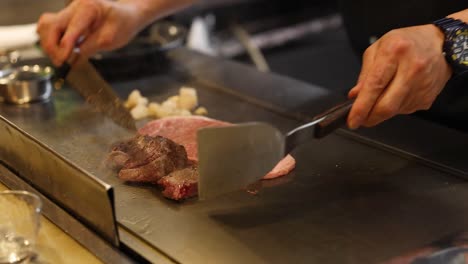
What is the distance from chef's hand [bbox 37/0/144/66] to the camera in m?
1.80

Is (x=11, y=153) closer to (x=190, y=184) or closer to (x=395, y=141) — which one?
(x=190, y=184)

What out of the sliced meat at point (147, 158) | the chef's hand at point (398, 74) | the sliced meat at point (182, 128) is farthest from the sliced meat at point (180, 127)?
the chef's hand at point (398, 74)

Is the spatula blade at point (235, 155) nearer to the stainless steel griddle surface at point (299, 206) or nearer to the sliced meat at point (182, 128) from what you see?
the stainless steel griddle surface at point (299, 206)

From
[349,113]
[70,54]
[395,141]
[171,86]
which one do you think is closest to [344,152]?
[395,141]

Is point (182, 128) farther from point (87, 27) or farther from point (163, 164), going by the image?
point (87, 27)

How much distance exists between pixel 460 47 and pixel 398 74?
0.15 m

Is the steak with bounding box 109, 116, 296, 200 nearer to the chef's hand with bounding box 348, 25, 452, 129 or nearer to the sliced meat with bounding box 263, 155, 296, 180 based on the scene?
the sliced meat with bounding box 263, 155, 296, 180

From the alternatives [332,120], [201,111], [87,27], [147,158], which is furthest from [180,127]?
[332,120]

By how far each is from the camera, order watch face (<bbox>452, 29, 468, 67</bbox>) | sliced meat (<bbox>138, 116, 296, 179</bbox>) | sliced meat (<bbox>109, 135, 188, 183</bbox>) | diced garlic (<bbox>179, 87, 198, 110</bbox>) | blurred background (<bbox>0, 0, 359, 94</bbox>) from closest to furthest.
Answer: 1. watch face (<bbox>452, 29, 468, 67</bbox>)
2. sliced meat (<bbox>109, 135, 188, 183</bbox>)
3. sliced meat (<bbox>138, 116, 296, 179</bbox>)
4. diced garlic (<bbox>179, 87, 198, 110</bbox>)
5. blurred background (<bbox>0, 0, 359, 94</bbox>)

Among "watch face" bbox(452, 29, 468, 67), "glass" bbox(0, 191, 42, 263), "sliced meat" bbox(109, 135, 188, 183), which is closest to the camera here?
"glass" bbox(0, 191, 42, 263)

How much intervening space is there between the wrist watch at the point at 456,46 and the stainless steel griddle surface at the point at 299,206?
0.29 metres

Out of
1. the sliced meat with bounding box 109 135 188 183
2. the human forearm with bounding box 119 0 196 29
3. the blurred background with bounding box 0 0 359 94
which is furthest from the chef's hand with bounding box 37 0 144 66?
the blurred background with bounding box 0 0 359 94

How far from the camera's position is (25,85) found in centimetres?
183

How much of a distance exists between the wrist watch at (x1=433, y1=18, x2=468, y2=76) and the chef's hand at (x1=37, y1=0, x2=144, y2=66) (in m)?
0.91
